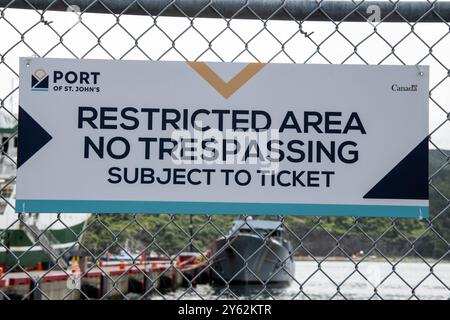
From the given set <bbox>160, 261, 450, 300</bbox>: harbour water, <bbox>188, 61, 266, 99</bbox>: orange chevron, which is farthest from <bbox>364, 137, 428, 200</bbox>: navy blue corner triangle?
<bbox>188, 61, 266, 99</bbox>: orange chevron

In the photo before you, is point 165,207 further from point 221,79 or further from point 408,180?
point 408,180

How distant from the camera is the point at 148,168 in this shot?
234 centimetres

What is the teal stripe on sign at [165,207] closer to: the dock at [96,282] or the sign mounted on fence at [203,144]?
the sign mounted on fence at [203,144]

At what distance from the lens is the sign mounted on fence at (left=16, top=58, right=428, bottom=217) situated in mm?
2344

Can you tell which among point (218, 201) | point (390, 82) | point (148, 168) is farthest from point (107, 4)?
point (390, 82)

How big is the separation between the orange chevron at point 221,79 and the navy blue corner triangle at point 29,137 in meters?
0.57

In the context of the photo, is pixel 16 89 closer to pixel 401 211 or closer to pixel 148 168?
pixel 148 168

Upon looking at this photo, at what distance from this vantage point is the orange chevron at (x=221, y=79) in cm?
237

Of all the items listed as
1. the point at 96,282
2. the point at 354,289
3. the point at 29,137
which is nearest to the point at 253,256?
the point at 29,137

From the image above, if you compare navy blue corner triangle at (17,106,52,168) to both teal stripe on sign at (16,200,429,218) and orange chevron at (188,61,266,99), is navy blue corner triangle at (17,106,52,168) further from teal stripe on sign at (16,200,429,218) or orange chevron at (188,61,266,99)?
orange chevron at (188,61,266,99)

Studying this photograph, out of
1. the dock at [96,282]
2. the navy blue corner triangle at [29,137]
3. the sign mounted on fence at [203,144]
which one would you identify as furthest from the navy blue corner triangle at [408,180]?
the navy blue corner triangle at [29,137]

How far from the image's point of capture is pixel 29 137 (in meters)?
2.36

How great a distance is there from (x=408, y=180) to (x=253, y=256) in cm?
178
